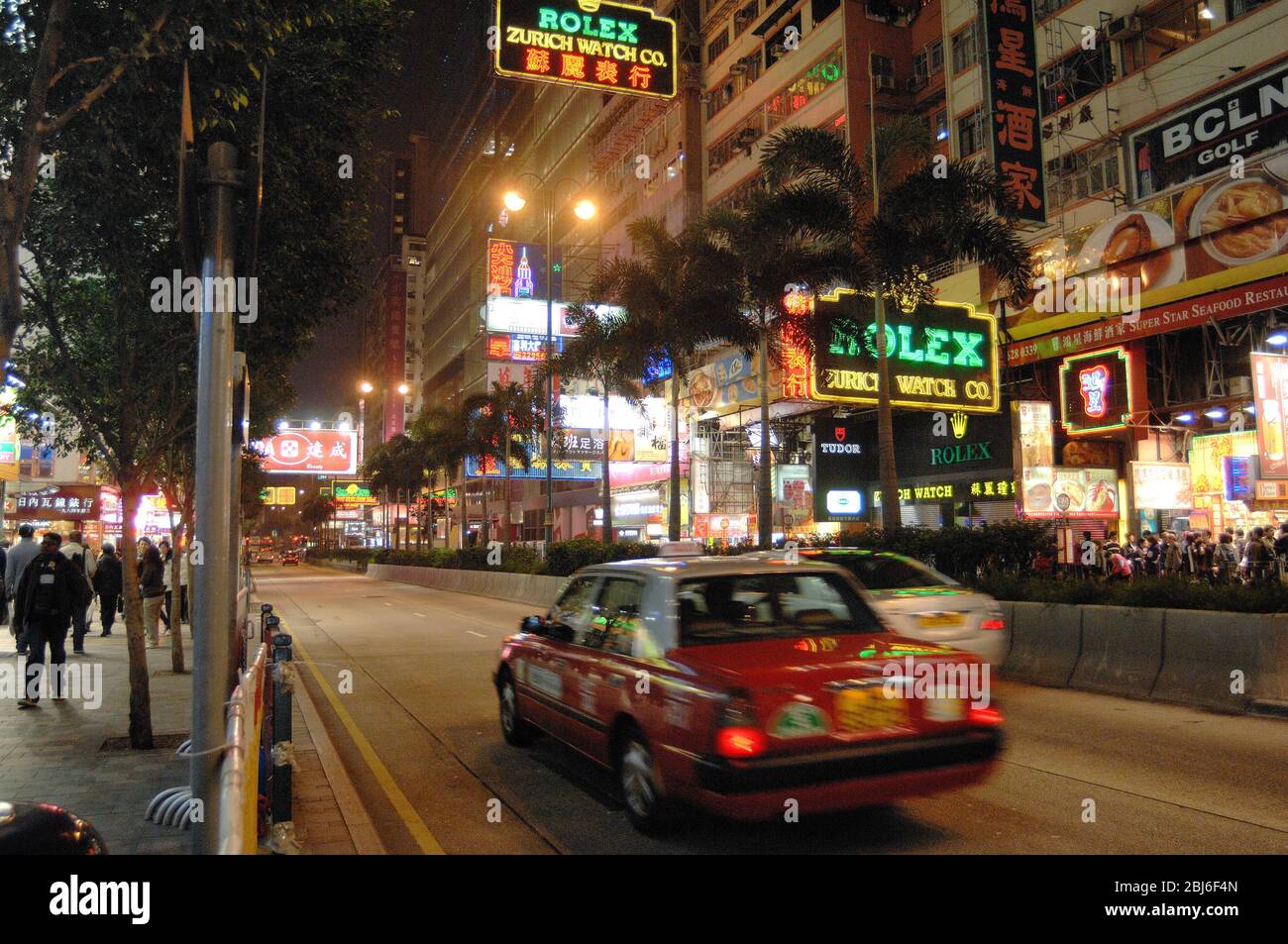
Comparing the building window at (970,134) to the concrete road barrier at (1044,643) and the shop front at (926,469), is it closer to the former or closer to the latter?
the shop front at (926,469)

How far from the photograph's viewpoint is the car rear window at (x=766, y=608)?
552 centimetres

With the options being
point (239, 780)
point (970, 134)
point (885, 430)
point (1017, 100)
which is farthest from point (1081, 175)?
point (239, 780)

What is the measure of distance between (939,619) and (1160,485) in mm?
15340

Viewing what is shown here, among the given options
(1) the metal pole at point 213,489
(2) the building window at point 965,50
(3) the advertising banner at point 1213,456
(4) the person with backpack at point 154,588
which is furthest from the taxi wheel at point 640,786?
(2) the building window at point 965,50

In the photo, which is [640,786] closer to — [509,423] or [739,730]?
[739,730]

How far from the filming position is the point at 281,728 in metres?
5.32

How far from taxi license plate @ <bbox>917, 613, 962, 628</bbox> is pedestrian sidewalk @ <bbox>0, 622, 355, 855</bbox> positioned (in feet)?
18.8

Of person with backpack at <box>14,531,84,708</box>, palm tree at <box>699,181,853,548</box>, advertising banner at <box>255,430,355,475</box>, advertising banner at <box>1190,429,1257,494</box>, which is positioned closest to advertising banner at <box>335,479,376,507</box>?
advertising banner at <box>255,430,355,475</box>

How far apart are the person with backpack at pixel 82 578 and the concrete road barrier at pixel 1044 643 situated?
11798 mm

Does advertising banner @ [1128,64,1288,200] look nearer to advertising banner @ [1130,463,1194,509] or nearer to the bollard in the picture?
advertising banner @ [1130,463,1194,509]

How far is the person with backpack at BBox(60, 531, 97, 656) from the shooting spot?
12.9 metres

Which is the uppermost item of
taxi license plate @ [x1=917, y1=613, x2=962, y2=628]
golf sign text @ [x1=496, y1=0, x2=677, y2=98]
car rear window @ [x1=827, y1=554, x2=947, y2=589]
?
golf sign text @ [x1=496, y1=0, x2=677, y2=98]

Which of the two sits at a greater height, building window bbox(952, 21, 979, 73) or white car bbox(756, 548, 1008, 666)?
building window bbox(952, 21, 979, 73)
